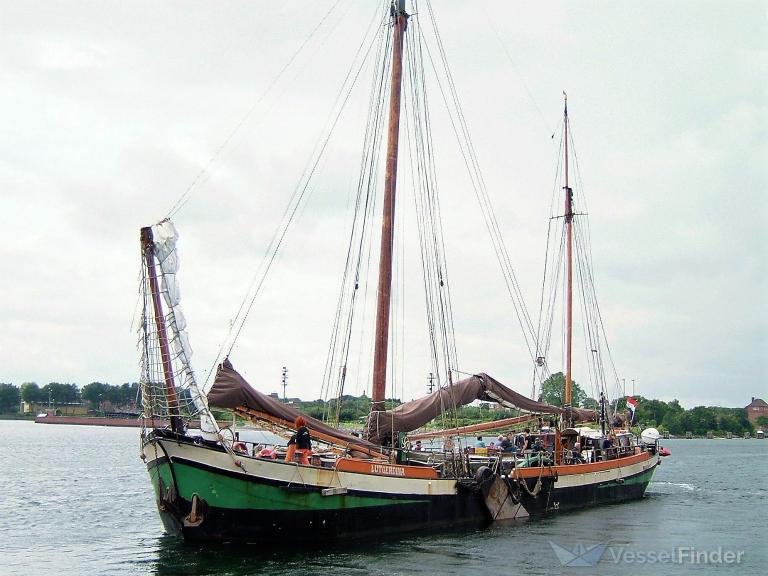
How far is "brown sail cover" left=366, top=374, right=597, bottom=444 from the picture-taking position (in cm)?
2933

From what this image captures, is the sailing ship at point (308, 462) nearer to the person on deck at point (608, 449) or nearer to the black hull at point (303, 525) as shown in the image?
the black hull at point (303, 525)

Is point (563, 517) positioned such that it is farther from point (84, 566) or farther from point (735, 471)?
point (735, 471)

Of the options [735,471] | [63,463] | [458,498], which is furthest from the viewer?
[735,471]

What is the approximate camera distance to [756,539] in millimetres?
32062

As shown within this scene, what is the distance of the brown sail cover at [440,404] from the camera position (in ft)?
96.2

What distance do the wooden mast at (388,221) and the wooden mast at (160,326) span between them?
830cm

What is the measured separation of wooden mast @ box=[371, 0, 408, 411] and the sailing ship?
0.13 feet

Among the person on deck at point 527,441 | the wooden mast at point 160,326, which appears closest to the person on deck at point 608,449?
the person on deck at point 527,441

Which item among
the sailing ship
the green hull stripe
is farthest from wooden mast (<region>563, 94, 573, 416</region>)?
the green hull stripe

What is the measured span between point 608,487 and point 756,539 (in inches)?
390

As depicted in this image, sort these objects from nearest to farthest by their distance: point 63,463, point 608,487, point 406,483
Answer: point 406,483 → point 608,487 → point 63,463

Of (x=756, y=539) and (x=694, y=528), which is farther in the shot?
(x=694, y=528)

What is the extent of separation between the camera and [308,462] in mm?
24922

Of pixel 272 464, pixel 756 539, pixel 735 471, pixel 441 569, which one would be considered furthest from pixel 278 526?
pixel 735 471
